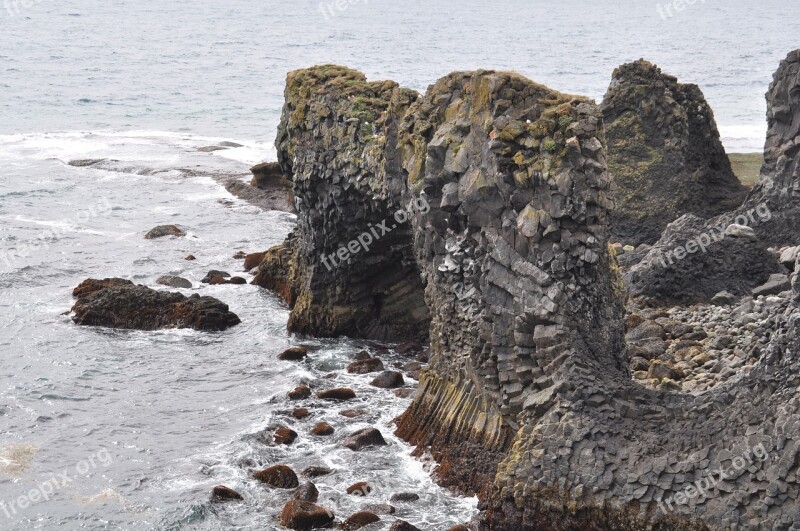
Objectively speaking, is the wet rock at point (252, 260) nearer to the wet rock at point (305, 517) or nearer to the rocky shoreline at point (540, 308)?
the rocky shoreline at point (540, 308)

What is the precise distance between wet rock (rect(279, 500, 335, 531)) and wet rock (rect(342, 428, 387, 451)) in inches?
135

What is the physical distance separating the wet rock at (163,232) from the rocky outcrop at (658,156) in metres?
19.6

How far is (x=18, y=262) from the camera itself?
43.2 m

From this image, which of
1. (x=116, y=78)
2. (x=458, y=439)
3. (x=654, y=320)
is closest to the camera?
(x=458, y=439)

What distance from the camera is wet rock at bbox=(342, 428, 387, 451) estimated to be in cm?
2445

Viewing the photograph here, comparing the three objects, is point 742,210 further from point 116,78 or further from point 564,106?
point 116,78

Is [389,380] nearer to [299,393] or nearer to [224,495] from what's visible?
[299,393]

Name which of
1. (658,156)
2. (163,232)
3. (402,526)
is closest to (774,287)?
(658,156)

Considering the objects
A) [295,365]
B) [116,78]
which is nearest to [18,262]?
[295,365]

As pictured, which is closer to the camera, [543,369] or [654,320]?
[543,369]

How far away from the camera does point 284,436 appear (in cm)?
2498

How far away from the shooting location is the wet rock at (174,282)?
38750 mm

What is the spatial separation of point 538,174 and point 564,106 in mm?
1532

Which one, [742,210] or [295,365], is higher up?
[742,210]
